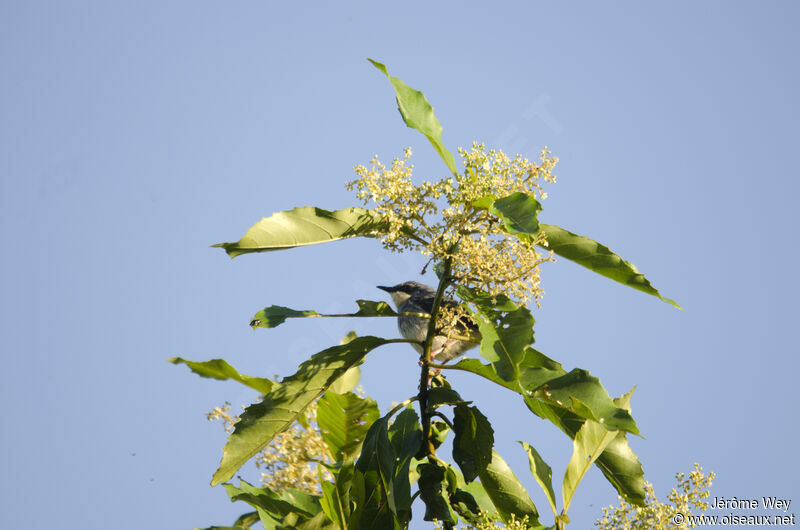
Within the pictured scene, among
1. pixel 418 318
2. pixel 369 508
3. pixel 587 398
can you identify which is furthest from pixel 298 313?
pixel 418 318

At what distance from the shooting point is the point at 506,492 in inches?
116

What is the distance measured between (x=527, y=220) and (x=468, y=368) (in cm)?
95

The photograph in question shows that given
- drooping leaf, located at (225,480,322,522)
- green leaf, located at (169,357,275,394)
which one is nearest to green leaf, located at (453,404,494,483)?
drooping leaf, located at (225,480,322,522)

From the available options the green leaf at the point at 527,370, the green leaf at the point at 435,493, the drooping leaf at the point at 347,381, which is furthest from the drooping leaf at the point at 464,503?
the drooping leaf at the point at 347,381

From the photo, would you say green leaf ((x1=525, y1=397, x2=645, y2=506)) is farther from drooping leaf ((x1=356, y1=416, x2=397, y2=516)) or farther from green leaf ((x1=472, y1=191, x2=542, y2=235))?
green leaf ((x1=472, y1=191, x2=542, y2=235))

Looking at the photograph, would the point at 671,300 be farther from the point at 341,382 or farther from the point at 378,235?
the point at 341,382

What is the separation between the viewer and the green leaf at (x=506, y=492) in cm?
293

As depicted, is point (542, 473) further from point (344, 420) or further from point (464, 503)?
point (344, 420)

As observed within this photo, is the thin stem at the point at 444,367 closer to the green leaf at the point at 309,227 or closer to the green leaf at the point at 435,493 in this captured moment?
the green leaf at the point at 435,493

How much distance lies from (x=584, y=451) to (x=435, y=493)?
2.15 feet

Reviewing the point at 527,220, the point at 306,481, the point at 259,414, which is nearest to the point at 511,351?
the point at 527,220

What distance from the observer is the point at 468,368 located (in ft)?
9.79

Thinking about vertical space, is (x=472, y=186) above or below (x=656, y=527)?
above

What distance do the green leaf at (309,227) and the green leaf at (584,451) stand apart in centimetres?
120
